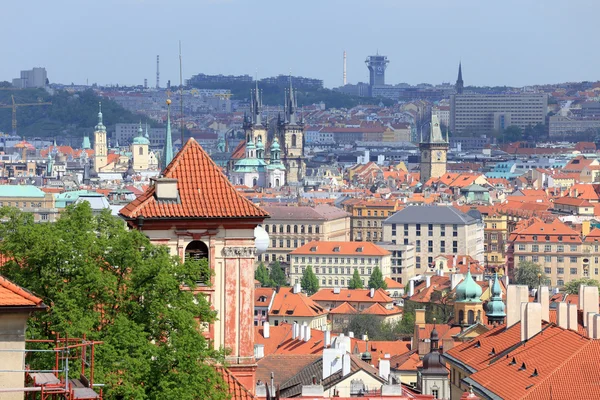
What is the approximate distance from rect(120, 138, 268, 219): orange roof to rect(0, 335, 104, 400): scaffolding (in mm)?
2680

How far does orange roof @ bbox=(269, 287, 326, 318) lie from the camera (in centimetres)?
8625

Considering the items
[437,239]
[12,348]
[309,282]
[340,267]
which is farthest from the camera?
[437,239]

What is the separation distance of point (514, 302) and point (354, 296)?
50121mm

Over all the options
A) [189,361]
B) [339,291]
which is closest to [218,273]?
[189,361]

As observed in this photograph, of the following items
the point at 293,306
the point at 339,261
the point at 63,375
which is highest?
the point at 63,375

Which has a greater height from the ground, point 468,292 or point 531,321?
point 531,321

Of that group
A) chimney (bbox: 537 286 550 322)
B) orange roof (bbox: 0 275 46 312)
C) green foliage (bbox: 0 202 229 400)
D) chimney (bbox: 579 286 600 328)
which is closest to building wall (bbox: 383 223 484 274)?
chimney (bbox: 579 286 600 328)

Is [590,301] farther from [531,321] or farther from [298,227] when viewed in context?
[298,227]

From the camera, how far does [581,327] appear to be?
42406mm

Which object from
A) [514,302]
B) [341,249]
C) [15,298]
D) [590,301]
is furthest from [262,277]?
[15,298]

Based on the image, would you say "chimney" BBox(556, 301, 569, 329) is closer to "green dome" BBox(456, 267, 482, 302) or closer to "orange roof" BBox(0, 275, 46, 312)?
"green dome" BBox(456, 267, 482, 302)

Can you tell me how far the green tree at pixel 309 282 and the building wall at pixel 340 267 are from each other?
123 inches

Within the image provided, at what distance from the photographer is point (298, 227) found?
13562 centimetres

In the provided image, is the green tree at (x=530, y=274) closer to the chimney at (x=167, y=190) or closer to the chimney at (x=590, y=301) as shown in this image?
the chimney at (x=590, y=301)
